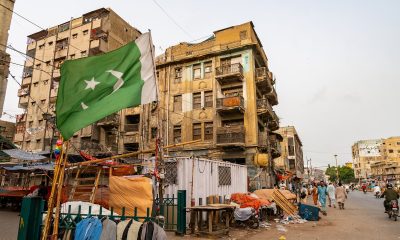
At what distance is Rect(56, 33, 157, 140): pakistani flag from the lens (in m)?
4.63

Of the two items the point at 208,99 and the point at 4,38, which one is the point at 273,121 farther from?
the point at 4,38

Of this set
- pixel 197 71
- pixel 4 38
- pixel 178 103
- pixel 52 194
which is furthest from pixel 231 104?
pixel 52 194

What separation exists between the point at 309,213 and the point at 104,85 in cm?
1327

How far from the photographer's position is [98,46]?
37.9 meters

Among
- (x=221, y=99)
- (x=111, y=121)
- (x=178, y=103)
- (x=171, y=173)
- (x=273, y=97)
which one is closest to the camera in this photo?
(x=171, y=173)

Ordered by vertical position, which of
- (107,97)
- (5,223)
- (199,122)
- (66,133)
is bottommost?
(5,223)

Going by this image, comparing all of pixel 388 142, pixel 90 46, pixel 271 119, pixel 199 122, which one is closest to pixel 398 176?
pixel 388 142

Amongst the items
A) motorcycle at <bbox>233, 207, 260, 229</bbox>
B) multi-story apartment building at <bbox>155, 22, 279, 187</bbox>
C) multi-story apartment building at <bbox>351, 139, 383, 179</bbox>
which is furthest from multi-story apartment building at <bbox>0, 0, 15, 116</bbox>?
multi-story apartment building at <bbox>351, 139, 383, 179</bbox>

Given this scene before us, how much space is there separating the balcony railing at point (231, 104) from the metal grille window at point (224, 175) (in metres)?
13.1

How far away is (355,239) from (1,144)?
95.1 feet

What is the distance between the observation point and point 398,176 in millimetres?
76188

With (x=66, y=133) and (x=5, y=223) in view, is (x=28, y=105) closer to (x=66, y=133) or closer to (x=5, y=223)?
(x=5, y=223)

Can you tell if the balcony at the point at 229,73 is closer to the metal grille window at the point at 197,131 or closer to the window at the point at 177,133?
the metal grille window at the point at 197,131

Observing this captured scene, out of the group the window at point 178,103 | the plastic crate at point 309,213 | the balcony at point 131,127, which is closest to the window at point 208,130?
the window at point 178,103
